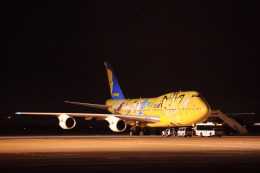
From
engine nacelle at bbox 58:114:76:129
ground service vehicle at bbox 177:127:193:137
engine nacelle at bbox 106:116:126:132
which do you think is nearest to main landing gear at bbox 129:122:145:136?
ground service vehicle at bbox 177:127:193:137

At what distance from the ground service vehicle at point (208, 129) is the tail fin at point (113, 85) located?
1778cm

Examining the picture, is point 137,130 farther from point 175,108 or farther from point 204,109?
point 204,109

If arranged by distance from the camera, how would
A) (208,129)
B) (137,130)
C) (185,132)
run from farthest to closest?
(137,130), (208,129), (185,132)

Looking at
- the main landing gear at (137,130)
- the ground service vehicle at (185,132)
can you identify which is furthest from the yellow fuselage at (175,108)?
the main landing gear at (137,130)

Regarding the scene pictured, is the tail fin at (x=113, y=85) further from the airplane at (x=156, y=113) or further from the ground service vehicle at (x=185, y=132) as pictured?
the ground service vehicle at (x=185, y=132)

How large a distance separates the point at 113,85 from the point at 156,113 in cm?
1761

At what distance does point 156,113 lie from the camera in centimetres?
5519

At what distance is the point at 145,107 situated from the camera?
58625mm

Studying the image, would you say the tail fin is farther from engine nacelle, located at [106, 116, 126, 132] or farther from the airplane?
engine nacelle, located at [106, 116, 126, 132]

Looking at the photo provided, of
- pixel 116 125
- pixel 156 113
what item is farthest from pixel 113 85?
pixel 116 125

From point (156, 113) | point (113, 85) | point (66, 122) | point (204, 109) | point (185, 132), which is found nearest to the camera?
point (204, 109)

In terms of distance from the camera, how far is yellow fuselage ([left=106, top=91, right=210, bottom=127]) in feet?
157

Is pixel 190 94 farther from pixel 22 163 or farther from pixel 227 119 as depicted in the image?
pixel 22 163

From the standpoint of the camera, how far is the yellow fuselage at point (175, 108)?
1881 inches
